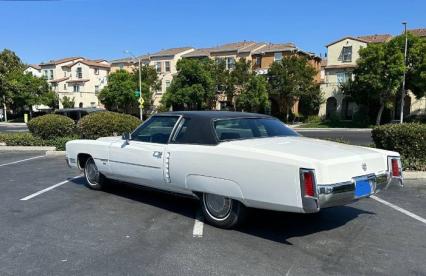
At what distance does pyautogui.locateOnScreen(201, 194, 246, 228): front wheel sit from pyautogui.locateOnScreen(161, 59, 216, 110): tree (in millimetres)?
39724

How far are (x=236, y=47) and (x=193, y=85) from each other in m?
9.20

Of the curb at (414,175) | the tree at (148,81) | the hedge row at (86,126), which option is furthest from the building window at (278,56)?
the curb at (414,175)

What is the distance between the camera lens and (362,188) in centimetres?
485

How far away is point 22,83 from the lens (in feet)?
176

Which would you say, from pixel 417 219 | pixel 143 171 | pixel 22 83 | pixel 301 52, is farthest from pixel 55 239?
pixel 22 83

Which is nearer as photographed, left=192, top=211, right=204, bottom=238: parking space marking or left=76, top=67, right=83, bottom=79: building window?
left=192, top=211, right=204, bottom=238: parking space marking

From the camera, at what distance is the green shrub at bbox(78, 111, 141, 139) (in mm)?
13547

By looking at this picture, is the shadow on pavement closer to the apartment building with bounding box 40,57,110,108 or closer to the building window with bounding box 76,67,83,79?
the apartment building with bounding box 40,57,110,108

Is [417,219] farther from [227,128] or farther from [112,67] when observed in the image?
[112,67]

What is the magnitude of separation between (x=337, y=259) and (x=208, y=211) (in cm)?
182

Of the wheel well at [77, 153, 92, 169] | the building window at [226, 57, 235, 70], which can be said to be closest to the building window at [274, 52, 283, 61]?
the building window at [226, 57, 235, 70]

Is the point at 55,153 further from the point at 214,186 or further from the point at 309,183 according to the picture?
the point at 309,183

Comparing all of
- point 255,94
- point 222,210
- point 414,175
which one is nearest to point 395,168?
point 222,210

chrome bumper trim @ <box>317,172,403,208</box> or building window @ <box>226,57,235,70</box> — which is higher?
building window @ <box>226,57,235,70</box>
